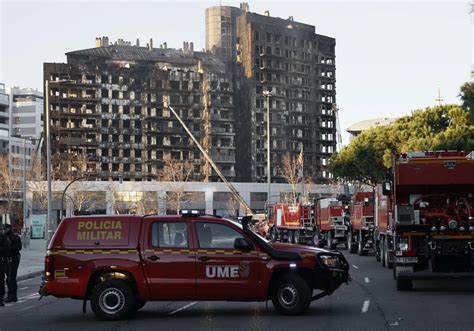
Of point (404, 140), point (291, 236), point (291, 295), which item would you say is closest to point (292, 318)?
point (291, 295)

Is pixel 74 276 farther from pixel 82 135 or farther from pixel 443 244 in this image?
pixel 82 135

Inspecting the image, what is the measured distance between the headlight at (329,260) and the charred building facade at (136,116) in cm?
13851

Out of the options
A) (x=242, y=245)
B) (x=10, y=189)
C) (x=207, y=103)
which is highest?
(x=207, y=103)

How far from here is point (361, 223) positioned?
4728cm

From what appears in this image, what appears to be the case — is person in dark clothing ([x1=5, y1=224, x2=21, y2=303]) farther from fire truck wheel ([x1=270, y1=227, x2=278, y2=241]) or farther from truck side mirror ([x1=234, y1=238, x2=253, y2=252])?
fire truck wheel ([x1=270, y1=227, x2=278, y2=241])

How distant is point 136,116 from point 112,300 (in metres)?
144

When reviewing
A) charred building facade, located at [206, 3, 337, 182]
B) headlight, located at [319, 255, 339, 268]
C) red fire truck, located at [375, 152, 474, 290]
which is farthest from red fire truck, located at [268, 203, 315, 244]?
charred building facade, located at [206, 3, 337, 182]

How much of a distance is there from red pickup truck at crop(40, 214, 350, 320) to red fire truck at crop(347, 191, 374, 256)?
2588 cm

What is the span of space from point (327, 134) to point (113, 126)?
1535 inches

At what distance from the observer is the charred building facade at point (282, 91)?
167m

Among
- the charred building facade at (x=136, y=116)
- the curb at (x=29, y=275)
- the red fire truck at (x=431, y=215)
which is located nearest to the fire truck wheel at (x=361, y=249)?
the curb at (x=29, y=275)

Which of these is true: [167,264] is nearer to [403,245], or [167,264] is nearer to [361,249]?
[403,245]

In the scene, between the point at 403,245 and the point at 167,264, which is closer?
the point at 167,264

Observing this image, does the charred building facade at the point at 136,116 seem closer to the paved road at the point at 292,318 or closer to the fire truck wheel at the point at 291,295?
the paved road at the point at 292,318
